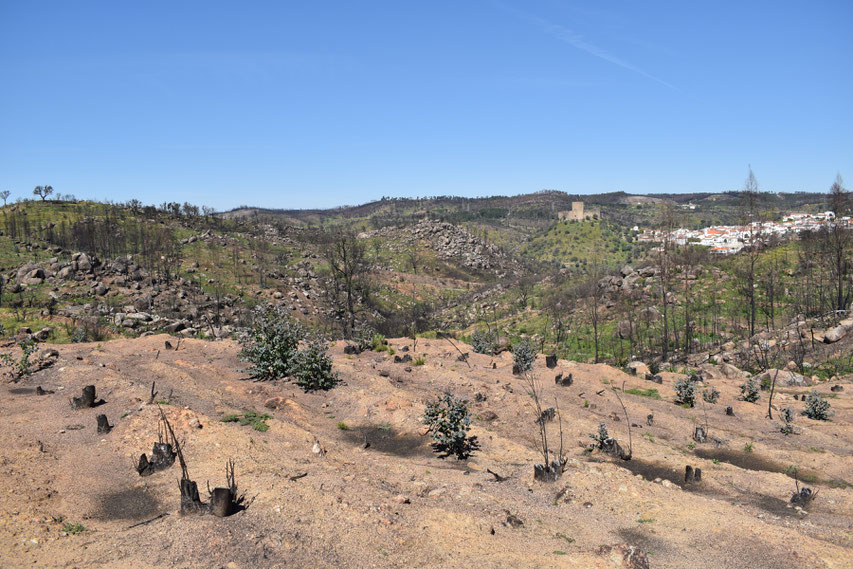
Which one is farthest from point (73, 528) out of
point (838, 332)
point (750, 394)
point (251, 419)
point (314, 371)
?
point (838, 332)

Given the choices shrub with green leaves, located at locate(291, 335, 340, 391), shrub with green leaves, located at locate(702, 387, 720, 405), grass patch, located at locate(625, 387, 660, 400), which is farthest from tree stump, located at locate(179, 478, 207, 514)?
shrub with green leaves, located at locate(702, 387, 720, 405)

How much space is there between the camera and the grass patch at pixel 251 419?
10766mm

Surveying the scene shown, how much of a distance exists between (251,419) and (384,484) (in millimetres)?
4174

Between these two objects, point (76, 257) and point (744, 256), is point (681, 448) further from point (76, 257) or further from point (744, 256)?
point (76, 257)

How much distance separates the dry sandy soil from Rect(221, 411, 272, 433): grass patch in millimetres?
206

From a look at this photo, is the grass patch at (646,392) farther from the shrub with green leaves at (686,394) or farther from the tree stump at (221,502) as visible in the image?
the tree stump at (221,502)

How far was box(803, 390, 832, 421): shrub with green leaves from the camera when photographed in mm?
A: 15562

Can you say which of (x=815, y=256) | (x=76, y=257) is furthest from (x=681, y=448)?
(x=76, y=257)

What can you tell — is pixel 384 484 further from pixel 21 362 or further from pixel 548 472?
pixel 21 362

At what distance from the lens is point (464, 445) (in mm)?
10875

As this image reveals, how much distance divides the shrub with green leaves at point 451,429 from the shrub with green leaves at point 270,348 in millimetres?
5989

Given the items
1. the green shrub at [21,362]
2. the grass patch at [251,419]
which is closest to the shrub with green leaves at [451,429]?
the grass patch at [251,419]

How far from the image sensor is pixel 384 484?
335 inches

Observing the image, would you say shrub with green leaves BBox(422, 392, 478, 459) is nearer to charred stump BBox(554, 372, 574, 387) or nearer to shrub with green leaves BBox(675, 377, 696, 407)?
charred stump BBox(554, 372, 574, 387)
